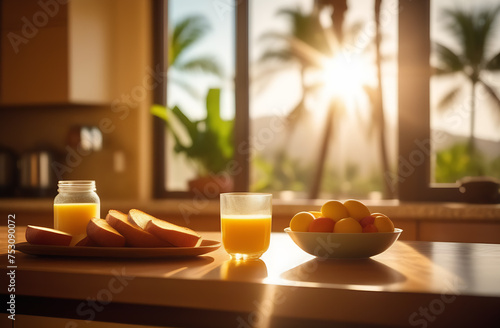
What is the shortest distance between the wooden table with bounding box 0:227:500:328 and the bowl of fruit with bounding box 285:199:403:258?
0.08ft

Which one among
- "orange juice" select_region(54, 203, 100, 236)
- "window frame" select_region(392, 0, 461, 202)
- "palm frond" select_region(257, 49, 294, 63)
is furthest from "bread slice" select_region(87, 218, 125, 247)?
"palm frond" select_region(257, 49, 294, 63)

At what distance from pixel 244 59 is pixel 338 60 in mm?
4324

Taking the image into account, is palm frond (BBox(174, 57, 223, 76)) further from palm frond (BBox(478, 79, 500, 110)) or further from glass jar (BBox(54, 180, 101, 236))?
glass jar (BBox(54, 180, 101, 236))

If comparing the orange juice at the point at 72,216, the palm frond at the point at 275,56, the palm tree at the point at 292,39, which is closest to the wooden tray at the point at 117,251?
the orange juice at the point at 72,216

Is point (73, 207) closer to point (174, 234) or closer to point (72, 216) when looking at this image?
point (72, 216)

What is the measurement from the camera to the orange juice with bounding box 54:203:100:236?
1321 mm

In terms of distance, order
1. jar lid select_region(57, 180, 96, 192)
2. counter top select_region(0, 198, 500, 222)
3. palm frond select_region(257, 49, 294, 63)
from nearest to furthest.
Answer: jar lid select_region(57, 180, 96, 192), counter top select_region(0, 198, 500, 222), palm frond select_region(257, 49, 294, 63)

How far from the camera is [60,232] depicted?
1.23m

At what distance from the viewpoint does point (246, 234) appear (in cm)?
116

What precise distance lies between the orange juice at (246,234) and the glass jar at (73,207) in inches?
13.9

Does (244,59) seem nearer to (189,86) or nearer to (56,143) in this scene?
(56,143)

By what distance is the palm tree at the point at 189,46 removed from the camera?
935 centimetres

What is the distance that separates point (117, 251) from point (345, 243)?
43 centimetres

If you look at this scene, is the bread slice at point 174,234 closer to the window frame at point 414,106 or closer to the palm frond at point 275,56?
the window frame at point 414,106
